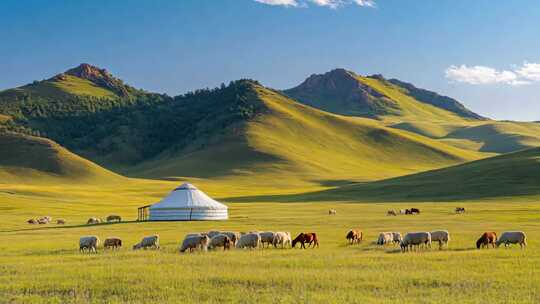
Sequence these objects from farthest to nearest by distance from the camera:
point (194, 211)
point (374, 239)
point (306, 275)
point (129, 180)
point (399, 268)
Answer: point (129, 180) → point (194, 211) → point (374, 239) → point (399, 268) → point (306, 275)

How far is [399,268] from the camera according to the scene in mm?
22438

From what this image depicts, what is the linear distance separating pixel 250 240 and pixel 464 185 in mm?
70929

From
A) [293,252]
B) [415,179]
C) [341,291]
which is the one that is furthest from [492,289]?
[415,179]

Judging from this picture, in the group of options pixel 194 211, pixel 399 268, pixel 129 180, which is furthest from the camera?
pixel 129 180

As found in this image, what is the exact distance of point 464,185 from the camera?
318 feet

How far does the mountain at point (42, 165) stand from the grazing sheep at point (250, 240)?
12336 centimetres

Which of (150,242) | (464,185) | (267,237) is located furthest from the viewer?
(464,185)

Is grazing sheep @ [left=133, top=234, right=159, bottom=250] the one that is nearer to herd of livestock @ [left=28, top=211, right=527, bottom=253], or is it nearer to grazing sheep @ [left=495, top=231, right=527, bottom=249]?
herd of livestock @ [left=28, top=211, right=527, bottom=253]

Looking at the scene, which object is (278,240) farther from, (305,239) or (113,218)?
(113,218)

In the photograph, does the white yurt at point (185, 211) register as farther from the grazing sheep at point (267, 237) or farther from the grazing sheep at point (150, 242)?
the grazing sheep at point (150, 242)

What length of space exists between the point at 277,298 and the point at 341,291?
188cm

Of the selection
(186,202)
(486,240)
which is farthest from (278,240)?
(186,202)

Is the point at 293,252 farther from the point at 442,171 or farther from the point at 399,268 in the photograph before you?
the point at 442,171

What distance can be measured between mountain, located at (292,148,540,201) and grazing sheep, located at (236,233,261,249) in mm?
60507
